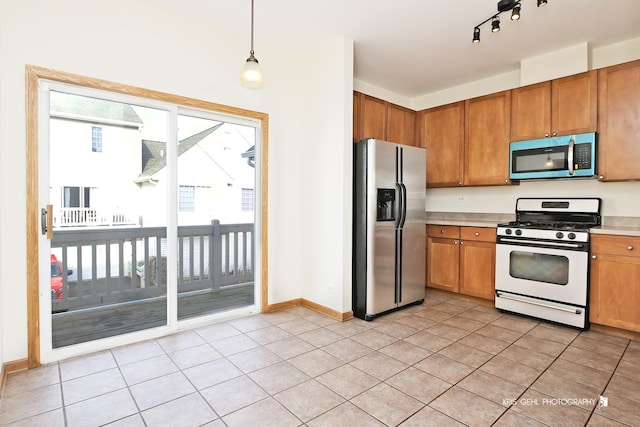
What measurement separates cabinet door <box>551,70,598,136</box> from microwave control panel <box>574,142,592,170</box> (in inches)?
6.5

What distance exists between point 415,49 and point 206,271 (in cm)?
346

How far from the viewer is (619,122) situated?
3.04m

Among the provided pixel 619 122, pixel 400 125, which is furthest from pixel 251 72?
pixel 619 122

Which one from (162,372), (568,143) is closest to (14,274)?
(162,372)

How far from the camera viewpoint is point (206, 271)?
3.94 metres

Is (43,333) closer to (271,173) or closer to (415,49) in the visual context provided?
(271,173)

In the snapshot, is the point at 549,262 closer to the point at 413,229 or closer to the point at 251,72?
the point at 413,229

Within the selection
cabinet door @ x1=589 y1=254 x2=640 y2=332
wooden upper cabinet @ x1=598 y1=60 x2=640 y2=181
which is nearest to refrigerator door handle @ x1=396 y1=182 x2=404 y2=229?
cabinet door @ x1=589 y1=254 x2=640 y2=332

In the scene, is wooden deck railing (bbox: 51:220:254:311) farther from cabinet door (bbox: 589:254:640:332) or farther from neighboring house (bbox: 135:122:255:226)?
cabinet door (bbox: 589:254:640:332)

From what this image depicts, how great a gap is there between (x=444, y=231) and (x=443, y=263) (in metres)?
0.41

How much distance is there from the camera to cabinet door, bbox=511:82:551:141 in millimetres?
3488

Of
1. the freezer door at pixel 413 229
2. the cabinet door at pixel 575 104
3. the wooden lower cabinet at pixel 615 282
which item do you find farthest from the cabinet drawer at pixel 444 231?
the cabinet door at pixel 575 104

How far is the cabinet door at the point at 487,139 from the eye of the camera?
382 cm

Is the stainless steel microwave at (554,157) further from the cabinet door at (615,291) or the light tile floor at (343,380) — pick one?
the light tile floor at (343,380)
